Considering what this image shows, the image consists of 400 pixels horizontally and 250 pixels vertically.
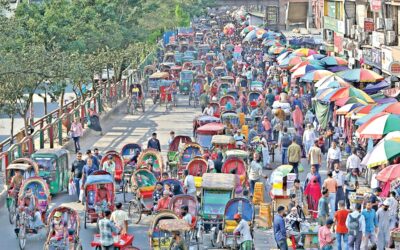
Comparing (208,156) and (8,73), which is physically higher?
(8,73)

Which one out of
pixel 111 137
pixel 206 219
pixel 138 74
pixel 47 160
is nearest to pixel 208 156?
pixel 47 160

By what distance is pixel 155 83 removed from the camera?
184 feet

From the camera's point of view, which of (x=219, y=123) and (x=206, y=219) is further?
(x=219, y=123)

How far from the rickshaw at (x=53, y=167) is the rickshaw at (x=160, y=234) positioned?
8.26m

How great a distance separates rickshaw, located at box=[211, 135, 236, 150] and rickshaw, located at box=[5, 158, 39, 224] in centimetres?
605

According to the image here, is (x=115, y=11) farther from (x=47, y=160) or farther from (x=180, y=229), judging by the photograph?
(x=180, y=229)

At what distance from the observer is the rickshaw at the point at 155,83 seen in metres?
55.0

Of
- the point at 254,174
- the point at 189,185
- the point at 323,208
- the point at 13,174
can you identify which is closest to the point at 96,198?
the point at 189,185

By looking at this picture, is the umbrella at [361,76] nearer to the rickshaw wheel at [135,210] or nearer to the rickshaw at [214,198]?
the rickshaw wheel at [135,210]

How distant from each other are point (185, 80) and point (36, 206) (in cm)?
3301

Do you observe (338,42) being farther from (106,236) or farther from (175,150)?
(106,236)

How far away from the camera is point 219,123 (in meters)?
36.9

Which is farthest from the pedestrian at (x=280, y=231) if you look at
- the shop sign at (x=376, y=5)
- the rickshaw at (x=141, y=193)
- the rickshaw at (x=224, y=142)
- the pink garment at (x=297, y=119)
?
the shop sign at (x=376, y=5)

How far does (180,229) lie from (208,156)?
32.0 feet
